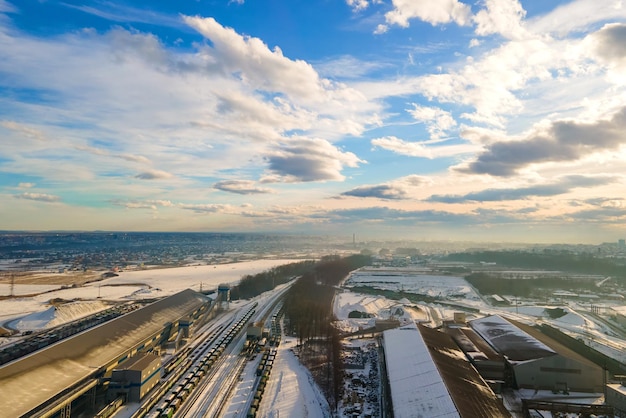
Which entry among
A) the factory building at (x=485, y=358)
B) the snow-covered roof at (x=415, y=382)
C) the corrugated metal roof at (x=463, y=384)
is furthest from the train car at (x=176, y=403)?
the factory building at (x=485, y=358)

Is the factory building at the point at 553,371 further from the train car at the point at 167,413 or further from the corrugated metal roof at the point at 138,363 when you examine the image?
the corrugated metal roof at the point at 138,363

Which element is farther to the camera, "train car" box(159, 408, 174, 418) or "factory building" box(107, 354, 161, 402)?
"factory building" box(107, 354, 161, 402)

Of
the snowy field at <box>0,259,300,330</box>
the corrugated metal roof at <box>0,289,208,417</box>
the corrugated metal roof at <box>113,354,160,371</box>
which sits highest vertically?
the corrugated metal roof at <box>0,289,208,417</box>

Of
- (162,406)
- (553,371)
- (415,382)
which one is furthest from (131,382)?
(553,371)

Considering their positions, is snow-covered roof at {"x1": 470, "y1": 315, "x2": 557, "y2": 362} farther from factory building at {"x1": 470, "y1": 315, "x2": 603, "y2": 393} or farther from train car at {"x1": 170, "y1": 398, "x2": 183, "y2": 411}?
train car at {"x1": 170, "y1": 398, "x2": 183, "y2": 411}

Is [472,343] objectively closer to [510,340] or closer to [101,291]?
[510,340]

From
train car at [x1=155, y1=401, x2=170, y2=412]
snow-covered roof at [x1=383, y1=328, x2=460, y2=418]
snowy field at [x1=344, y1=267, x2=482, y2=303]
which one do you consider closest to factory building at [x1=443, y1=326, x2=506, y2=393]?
snow-covered roof at [x1=383, y1=328, x2=460, y2=418]

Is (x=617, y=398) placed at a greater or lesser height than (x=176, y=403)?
greater

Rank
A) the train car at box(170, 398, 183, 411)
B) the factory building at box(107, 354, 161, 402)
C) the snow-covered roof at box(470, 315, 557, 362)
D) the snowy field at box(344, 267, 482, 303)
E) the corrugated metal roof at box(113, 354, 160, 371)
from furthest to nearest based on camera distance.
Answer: the snowy field at box(344, 267, 482, 303)
the snow-covered roof at box(470, 315, 557, 362)
the corrugated metal roof at box(113, 354, 160, 371)
the factory building at box(107, 354, 161, 402)
the train car at box(170, 398, 183, 411)
